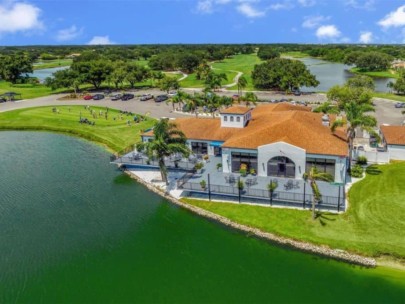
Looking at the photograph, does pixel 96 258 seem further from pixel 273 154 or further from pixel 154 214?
pixel 273 154

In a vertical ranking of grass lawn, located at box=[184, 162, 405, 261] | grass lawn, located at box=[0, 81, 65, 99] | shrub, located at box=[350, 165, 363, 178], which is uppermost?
grass lawn, located at box=[0, 81, 65, 99]

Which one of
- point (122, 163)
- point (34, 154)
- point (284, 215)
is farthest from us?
point (34, 154)

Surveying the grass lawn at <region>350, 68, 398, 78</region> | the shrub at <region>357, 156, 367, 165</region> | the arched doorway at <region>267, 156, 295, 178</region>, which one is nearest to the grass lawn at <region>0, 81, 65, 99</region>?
the arched doorway at <region>267, 156, 295, 178</region>

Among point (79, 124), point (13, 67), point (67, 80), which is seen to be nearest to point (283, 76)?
point (79, 124)

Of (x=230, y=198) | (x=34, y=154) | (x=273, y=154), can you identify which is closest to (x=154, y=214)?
(x=230, y=198)

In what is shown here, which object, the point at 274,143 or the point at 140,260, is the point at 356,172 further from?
the point at 140,260

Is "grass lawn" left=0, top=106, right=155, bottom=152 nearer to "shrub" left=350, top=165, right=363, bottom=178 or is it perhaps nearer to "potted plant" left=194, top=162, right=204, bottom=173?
"potted plant" left=194, top=162, right=204, bottom=173
